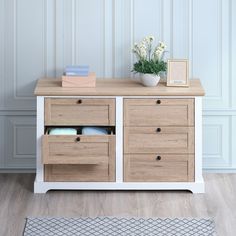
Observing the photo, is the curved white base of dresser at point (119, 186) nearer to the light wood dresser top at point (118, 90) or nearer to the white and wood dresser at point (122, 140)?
the white and wood dresser at point (122, 140)

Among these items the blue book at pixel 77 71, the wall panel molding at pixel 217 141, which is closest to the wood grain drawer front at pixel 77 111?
the blue book at pixel 77 71

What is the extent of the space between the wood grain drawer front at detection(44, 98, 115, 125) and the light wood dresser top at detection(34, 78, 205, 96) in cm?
5

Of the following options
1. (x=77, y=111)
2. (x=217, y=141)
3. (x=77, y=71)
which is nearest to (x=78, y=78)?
(x=77, y=71)

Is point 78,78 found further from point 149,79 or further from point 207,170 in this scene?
point 207,170

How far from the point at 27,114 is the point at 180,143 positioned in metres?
1.14

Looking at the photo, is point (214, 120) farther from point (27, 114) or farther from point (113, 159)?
point (27, 114)

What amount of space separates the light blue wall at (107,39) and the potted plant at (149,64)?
15 cm

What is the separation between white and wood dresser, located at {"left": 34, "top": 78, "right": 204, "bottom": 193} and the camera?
4.74 metres

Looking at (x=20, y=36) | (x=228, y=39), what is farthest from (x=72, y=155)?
(x=228, y=39)

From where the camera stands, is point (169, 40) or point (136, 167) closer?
point (136, 167)

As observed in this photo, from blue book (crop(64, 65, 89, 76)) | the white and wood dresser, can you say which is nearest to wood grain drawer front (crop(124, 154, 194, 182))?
the white and wood dresser

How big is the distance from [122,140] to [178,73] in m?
0.60

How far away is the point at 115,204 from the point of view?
4.61 m

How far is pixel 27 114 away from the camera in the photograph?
5.26 m
